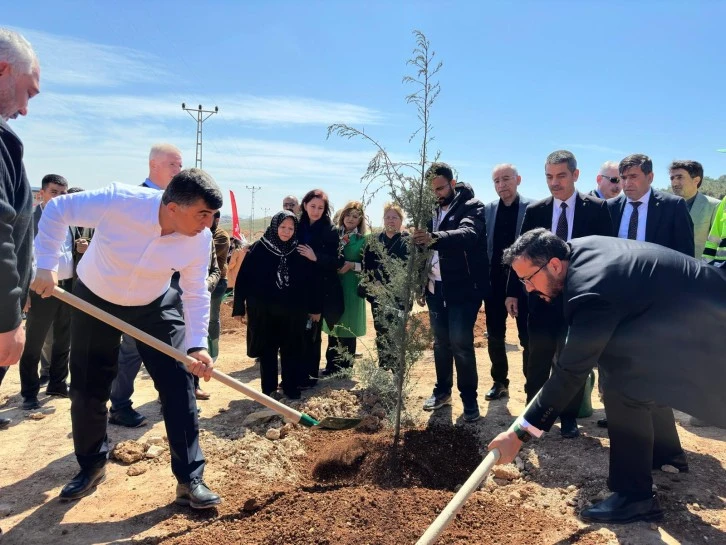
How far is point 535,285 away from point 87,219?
2.87 m

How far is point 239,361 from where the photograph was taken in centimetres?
823

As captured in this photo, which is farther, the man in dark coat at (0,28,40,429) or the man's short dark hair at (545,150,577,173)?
the man's short dark hair at (545,150,577,173)

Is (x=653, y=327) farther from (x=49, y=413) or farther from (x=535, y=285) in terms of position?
(x=49, y=413)

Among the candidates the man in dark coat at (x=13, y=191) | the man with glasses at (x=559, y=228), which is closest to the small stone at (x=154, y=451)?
the man in dark coat at (x=13, y=191)

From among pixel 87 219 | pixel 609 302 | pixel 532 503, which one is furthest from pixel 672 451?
pixel 87 219

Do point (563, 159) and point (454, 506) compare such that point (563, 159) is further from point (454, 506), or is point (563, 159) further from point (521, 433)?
point (454, 506)

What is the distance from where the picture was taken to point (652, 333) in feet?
10.2

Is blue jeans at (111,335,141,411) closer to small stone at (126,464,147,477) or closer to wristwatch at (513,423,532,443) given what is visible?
small stone at (126,464,147,477)

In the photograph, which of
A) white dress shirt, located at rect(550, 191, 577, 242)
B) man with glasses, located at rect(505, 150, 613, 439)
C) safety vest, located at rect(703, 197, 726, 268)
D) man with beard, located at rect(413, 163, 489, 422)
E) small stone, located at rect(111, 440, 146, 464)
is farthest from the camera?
man with beard, located at rect(413, 163, 489, 422)

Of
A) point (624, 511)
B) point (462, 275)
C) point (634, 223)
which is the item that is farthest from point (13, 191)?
point (634, 223)

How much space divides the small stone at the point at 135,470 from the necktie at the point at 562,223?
12.9ft

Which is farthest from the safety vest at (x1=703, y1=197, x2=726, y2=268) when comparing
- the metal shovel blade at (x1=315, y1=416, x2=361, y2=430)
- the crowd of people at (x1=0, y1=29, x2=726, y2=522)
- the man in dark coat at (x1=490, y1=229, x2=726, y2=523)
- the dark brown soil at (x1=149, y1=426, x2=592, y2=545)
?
the metal shovel blade at (x1=315, y1=416, x2=361, y2=430)

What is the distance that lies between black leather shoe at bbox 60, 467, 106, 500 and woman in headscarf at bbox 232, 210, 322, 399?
2093 millimetres

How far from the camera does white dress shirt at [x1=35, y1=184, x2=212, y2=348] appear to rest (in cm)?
345
